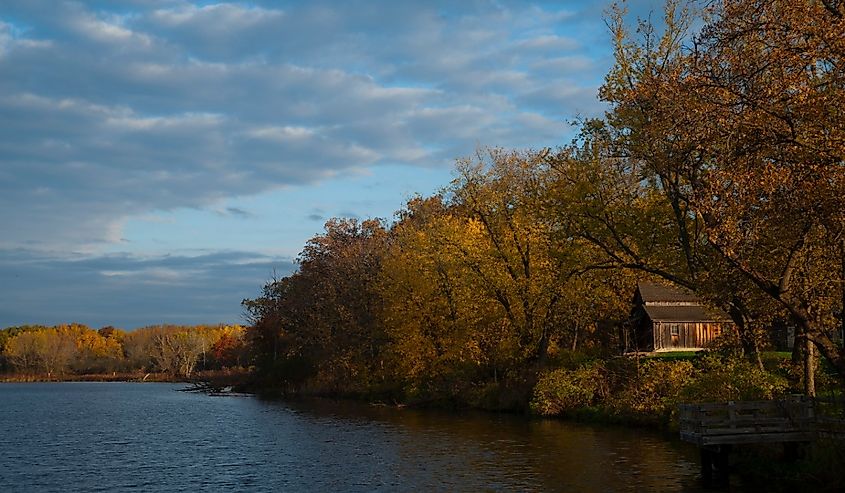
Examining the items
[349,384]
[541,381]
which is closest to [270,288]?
[349,384]

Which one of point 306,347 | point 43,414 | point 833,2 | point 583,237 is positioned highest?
point 833,2

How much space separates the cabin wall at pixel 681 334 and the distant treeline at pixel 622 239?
3889mm

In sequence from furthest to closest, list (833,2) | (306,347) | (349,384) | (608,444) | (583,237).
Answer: (306,347), (349,384), (583,237), (608,444), (833,2)

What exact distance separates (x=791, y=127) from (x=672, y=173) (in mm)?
14013

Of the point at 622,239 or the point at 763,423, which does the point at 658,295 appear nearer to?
the point at 622,239

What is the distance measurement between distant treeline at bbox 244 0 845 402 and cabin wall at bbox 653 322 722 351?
3889mm

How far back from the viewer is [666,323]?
2660 inches

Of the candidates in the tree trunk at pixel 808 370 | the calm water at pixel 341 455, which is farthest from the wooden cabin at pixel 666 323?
the tree trunk at pixel 808 370

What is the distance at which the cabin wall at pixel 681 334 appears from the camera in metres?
67.3

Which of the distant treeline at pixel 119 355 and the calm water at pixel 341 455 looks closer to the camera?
the calm water at pixel 341 455

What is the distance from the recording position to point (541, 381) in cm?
4912

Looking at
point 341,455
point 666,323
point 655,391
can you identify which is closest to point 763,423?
point 655,391

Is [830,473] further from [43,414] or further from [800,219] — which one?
[43,414]

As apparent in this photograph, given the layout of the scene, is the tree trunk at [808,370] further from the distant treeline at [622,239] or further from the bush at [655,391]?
the bush at [655,391]
